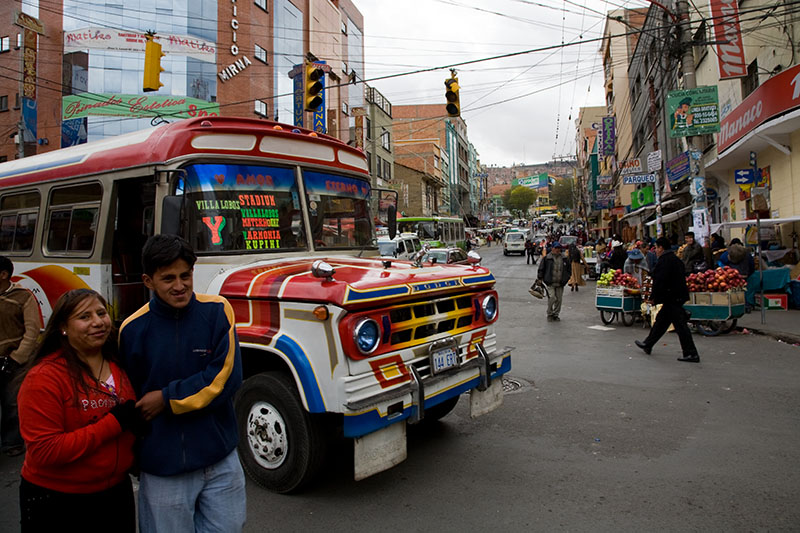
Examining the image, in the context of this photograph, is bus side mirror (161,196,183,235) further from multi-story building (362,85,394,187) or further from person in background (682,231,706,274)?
multi-story building (362,85,394,187)

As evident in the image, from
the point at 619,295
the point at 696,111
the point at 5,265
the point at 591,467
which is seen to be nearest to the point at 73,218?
the point at 5,265

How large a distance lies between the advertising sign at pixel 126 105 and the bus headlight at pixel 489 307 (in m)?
25.7

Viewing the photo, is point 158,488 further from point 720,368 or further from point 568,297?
point 568,297

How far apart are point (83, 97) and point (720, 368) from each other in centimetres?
2979

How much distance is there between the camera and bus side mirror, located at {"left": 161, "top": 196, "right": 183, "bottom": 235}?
397 cm

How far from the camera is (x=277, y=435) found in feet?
12.9

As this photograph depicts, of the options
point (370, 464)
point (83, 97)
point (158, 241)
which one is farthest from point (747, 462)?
point (83, 97)

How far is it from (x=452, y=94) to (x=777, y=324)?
8656 mm

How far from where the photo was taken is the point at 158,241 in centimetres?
240

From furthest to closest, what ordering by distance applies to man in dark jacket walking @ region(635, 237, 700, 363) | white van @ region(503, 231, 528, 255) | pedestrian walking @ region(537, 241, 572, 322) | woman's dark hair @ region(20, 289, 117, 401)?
white van @ region(503, 231, 528, 255) < pedestrian walking @ region(537, 241, 572, 322) < man in dark jacket walking @ region(635, 237, 700, 363) < woman's dark hair @ region(20, 289, 117, 401)

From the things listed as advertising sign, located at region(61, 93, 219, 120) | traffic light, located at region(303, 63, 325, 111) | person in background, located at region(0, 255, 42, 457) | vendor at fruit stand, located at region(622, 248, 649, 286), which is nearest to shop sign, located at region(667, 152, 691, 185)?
vendor at fruit stand, located at region(622, 248, 649, 286)

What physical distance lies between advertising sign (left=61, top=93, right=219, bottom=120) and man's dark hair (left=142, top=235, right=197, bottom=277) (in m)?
27.1

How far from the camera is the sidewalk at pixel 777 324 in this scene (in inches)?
374

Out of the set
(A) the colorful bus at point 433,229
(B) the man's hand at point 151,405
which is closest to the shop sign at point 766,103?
(B) the man's hand at point 151,405
